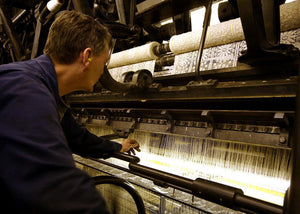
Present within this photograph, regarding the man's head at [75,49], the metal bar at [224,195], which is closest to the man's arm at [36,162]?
the man's head at [75,49]

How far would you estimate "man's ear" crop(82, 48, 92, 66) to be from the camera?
3.28 ft

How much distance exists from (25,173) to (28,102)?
0.19 metres

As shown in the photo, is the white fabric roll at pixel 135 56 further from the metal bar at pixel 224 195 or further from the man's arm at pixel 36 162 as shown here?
the man's arm at pixel 36 162

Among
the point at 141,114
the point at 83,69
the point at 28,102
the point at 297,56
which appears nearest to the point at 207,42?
the point at 297,56

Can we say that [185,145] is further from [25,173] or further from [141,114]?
[25,173]

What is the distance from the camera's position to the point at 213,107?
4.31 ft

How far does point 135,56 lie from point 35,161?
1.49 metres

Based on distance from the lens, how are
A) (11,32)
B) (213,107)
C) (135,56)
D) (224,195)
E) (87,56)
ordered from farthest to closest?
(11,32)
(135,56)
(213,107)
(87,56)
(224,195)

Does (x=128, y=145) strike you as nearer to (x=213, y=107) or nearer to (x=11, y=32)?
(x=213, y=107)

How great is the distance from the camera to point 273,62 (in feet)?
3.73

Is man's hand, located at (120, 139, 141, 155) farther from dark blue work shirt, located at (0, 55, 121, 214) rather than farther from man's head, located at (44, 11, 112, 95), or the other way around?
dark blue work shirt, located at (0, 55, 121, 214)

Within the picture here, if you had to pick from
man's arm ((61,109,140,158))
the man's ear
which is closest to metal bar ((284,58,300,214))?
the man's ear

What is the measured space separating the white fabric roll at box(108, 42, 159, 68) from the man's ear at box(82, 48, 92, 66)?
0.88 meters

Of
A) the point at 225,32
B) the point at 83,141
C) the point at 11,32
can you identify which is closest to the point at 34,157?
the point at 83,141
